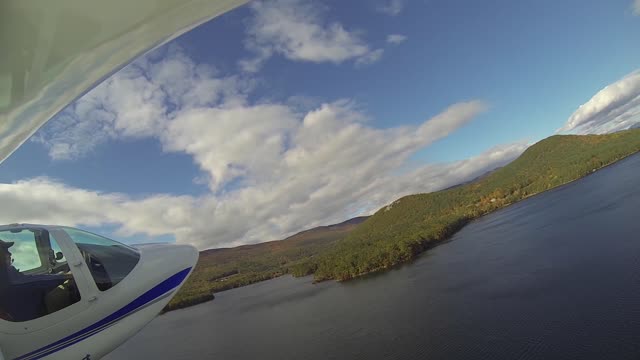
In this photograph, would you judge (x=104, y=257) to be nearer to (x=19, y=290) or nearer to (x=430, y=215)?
(x=19, y=290)

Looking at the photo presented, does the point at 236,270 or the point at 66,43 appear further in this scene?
the point at 236,270

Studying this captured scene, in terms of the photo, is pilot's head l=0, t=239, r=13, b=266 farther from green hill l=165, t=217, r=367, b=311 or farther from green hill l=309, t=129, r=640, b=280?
green hill l=309, t=129, r=640, b=280

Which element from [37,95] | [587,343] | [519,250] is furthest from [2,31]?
[519,250]

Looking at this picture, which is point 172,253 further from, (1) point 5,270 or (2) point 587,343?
(2) point 587,343

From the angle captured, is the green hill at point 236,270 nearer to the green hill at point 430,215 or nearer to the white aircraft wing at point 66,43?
the green hill at point 430,215

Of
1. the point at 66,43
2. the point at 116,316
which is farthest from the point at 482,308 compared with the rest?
the point at 66,43

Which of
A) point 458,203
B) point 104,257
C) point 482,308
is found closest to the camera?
point 104,257
